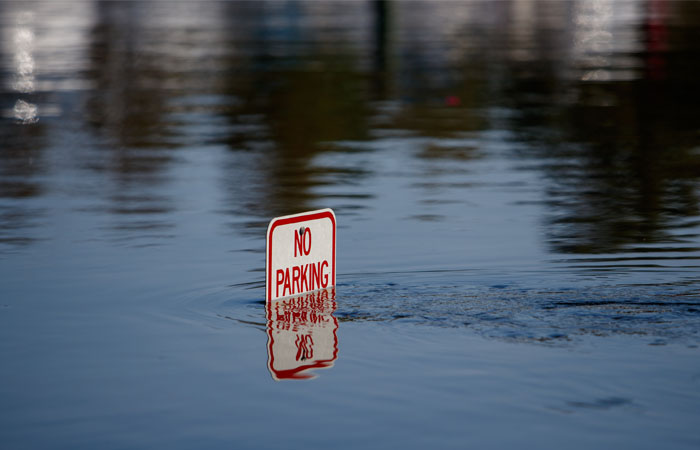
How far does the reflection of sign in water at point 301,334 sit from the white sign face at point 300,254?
0.08 metres

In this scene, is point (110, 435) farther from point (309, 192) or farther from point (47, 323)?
point (309, 192)

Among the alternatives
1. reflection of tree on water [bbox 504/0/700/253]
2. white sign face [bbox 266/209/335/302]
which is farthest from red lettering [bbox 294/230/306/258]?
reflection of tree on water [bbox 504/0/700/253]

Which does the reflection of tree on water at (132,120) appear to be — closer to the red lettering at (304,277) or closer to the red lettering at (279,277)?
the red lettering at (304,277)

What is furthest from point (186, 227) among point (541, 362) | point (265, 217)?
point (541, 362)

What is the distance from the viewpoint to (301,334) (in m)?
7.26

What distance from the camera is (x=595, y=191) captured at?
41.4 ft

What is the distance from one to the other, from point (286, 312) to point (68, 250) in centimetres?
284

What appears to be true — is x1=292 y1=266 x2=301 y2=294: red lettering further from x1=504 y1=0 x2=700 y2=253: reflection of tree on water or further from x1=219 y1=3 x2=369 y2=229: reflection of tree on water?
x1=219 y1=3 x2=369 y2=229: reflection of tree on water

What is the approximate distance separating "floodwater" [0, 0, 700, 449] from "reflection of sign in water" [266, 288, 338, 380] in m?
0.02

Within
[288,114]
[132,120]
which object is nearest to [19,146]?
[132,120]

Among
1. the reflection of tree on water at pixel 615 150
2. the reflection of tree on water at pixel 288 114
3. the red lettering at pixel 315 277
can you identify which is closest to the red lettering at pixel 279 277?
the red lettering at pixel 315 277

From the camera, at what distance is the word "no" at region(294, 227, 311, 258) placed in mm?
7684

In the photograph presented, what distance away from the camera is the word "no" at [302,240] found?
7.68 meters

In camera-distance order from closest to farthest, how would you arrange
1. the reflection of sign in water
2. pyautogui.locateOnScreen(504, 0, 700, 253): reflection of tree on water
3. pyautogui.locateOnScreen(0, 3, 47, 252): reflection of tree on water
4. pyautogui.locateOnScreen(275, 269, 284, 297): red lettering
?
the reflection of sign in water < pyautogui.locateOnScreen(275, 269, 284, 297): red lettering < pyautogui.locateOnScreen(504, 0, 700, 253): reflection of tree on water < pyautogui.locateOnScreen(0, 3, 47, 252): reflection of tree on water
